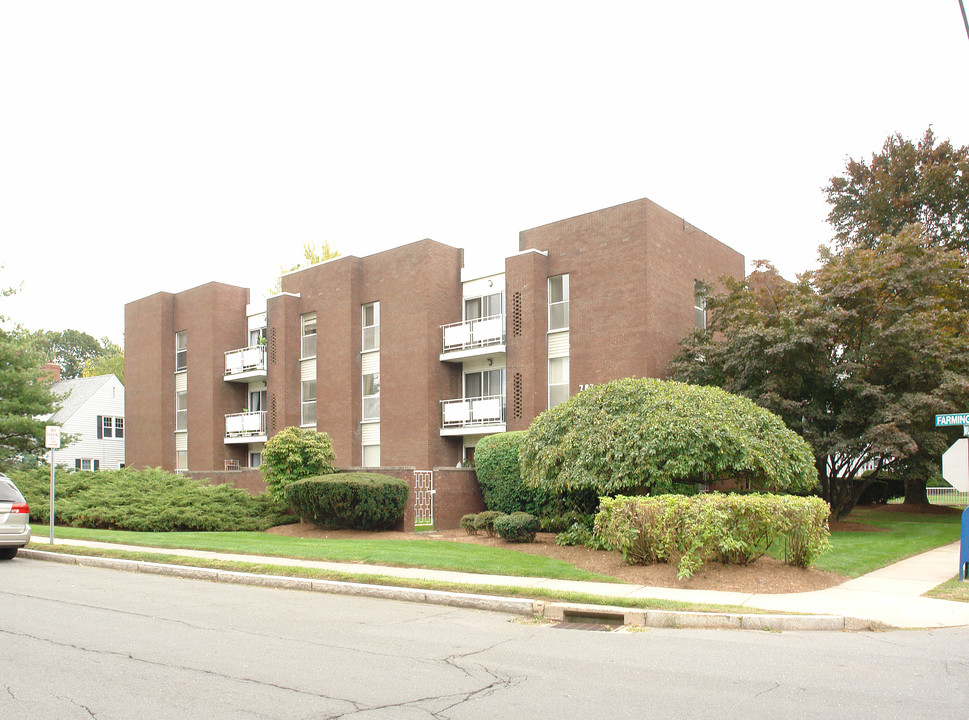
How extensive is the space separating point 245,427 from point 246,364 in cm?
272

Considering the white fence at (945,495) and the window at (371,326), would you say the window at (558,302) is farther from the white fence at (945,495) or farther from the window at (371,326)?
the white fence at (945,495)

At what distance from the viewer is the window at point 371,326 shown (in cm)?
3144

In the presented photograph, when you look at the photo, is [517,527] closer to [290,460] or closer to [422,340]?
[290,460]

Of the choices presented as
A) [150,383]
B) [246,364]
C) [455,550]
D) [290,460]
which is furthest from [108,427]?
[455,550]

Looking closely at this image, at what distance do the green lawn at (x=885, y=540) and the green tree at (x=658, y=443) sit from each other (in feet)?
5.46

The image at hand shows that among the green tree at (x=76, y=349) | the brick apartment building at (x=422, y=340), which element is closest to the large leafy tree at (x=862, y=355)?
the brick apartment building at (x=422, y=340)

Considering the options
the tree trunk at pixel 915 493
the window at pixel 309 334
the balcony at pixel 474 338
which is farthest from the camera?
the window at pixel 309 334

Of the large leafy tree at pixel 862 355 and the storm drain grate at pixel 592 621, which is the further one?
the large leafy tree at pixel 862 355

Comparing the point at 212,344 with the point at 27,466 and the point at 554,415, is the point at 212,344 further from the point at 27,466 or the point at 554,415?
the point at 554,415

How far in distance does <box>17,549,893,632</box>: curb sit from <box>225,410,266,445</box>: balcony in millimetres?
21458

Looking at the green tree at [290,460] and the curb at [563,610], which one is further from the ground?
the green tree at [290,460]

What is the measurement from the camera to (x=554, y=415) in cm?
1677

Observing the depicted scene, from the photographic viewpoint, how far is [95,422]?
5203cm

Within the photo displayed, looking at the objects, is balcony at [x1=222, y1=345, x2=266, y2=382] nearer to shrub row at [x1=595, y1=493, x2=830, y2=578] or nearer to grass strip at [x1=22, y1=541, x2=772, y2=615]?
grass strip at [x1=22, y1=541, x2=772, y2=615]
